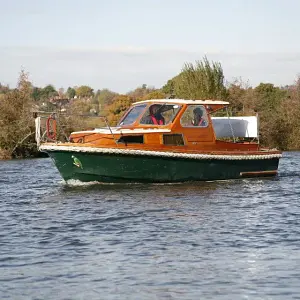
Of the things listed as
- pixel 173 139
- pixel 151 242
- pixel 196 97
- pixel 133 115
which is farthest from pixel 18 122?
pixel 151 242

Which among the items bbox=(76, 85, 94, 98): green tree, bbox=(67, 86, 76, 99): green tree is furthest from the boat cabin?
bbox=(76, 85, 94, 98): green tree

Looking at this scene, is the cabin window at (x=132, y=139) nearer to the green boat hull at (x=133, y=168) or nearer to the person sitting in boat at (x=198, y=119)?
the green boat hull at (x=133, y=168)

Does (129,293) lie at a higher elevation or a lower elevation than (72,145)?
lower

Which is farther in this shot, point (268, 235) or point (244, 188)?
point (244, 188)

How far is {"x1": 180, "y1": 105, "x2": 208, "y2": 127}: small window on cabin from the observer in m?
24.5

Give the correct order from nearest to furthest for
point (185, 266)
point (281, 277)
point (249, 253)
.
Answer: point (281, 277), point (185, 266), point (249, 253)

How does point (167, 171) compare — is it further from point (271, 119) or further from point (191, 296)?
point (271, 119)

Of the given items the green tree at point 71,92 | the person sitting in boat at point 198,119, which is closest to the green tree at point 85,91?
the green tree at point 71,92

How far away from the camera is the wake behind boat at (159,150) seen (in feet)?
75.1

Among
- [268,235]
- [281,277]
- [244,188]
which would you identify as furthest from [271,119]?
[281,277]

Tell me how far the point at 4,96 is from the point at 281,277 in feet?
124

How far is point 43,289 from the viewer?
36.5ft

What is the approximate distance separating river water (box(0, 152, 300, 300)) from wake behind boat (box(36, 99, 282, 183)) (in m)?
0.45

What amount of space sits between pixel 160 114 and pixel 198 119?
116 cm
